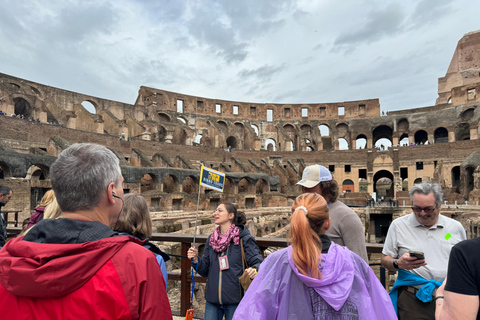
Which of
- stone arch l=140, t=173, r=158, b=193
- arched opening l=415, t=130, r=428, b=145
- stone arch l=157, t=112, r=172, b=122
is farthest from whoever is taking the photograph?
arched opening l=415, t=130, r=428, b=145

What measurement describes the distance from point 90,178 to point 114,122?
3389cm

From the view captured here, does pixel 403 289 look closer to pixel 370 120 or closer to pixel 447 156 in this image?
pixel 447 156

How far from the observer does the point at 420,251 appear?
269cm

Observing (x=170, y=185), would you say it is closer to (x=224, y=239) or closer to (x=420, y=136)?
(x=224, y=239)

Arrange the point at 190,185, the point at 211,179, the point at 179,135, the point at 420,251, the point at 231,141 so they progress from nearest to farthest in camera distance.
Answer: the point at 420,251, the point at 211,179, the point at 190,185, the point at 179,135, the point at 231,141

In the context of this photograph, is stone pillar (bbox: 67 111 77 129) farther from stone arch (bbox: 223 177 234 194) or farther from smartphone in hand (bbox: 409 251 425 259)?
smartphone in hand (bbox: 409 251 425 259)

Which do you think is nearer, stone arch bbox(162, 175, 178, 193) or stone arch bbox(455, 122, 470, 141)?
stone arch bbox(162, 175, 178, 193)

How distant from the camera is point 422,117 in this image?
4025 cm

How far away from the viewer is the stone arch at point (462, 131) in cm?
3716

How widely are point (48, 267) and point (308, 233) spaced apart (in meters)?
1.34

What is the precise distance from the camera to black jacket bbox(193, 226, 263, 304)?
3.15 m

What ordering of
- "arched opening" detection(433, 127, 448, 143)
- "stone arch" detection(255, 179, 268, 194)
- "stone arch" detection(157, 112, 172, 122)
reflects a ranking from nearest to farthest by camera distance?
"stone arch" detection(255, 179, 268, 194)
"arched opening" detection(433, 127, 448, 143)
"stone arch" detection(157, 112, 172, 122)

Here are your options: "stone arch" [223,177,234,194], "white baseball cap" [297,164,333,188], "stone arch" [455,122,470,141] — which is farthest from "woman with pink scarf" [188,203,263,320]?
"stone arch" [455,122,470,141]

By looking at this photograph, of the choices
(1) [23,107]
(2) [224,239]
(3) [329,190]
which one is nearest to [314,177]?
(3) [329,190]
